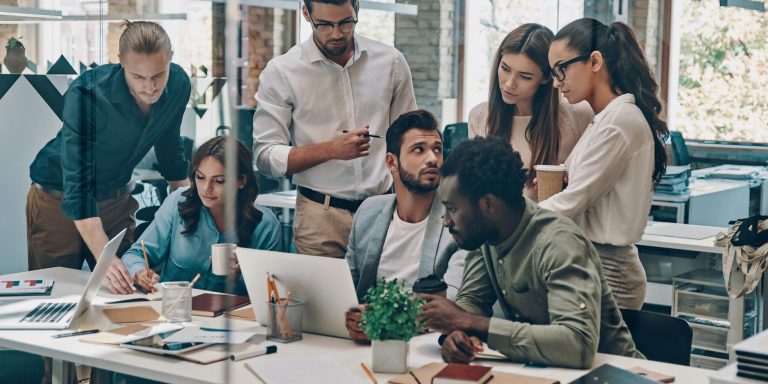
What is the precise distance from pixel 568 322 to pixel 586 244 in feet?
0.79

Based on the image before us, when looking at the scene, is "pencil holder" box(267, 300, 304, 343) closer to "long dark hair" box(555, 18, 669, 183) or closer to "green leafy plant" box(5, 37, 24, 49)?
"long dark hair" box(555, 18, 669, 183)

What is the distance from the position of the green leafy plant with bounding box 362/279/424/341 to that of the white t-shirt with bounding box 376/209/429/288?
0.79 m

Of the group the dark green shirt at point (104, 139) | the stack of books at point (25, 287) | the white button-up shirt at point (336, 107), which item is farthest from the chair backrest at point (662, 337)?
the dark green shirt at point (104, 139)

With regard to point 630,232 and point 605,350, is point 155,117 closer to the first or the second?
point 630,232

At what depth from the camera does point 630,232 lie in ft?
10.2

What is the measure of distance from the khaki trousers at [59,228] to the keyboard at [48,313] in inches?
50.7

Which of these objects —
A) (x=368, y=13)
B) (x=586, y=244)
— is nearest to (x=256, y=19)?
(x=368, y=13)

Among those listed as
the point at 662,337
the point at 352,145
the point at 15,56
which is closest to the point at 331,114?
the point at 352,145

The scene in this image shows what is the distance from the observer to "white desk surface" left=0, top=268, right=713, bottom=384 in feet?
7.66

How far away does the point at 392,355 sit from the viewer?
235 centimetres

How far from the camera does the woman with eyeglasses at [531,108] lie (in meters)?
3.19

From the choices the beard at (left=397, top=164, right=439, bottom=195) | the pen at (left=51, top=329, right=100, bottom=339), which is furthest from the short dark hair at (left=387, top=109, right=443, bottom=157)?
the pen at (left=51, top=329, right=100, bottom=339)

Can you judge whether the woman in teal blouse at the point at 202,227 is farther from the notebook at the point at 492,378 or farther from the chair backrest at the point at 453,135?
the notebook at the point at 492,378

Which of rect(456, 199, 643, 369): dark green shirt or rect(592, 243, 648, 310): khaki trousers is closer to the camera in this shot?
rect(456, 199, 643, 369): dark green shirt
